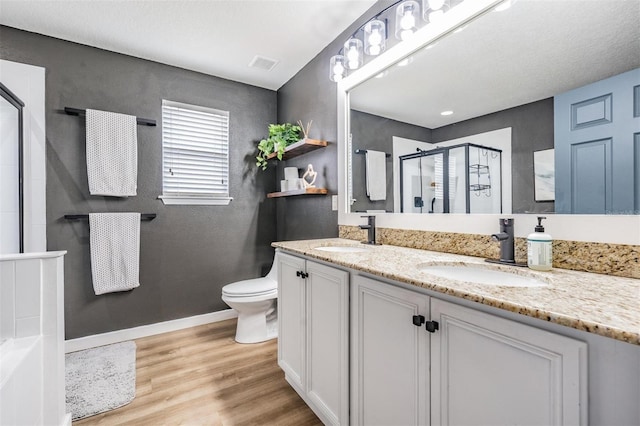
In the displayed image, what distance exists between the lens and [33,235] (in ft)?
7.01

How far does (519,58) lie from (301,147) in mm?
1610

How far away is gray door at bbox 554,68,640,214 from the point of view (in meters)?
0.91

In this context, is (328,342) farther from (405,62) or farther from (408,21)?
(408,21)

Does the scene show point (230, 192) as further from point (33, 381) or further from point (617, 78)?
point (617, 78)

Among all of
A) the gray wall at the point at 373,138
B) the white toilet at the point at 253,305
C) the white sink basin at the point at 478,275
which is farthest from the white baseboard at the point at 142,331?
the white sink basin at the point at 478,275

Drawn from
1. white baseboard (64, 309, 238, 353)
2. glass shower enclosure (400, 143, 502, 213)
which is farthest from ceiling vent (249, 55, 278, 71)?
white baseboard (64, 309, 238, 353)

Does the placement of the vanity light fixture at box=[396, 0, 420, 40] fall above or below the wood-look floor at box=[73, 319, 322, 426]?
above

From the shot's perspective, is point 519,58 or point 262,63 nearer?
point 519,58

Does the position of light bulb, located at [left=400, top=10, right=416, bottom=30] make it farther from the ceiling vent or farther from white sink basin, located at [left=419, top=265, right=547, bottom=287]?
the ceiling vent

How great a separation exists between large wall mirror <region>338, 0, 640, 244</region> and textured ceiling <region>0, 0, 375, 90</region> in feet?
1.85

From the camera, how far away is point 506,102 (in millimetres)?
1234

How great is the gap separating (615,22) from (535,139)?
16.0 inches

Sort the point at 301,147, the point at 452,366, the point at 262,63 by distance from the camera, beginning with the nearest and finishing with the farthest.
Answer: the point at 452,366
the point at 301,147
the point at 262,63

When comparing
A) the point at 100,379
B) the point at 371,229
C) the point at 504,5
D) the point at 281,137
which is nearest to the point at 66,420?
the point at 100,379
